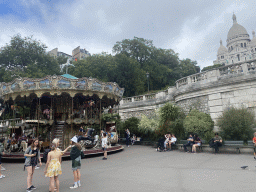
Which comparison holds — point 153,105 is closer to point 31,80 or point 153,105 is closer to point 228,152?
point 228,152

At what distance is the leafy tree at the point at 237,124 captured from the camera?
463 inches

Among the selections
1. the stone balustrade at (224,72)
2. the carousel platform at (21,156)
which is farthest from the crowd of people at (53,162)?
the stone balustrade at (224,72)

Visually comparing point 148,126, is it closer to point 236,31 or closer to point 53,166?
point 53,166

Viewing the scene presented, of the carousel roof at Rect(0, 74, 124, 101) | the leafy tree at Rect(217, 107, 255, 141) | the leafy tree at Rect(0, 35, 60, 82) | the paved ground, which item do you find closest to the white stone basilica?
the leafy tree at Rect(0, 35, 60, 82)

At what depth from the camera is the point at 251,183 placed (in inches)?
215

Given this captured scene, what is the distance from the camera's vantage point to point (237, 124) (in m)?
11.9

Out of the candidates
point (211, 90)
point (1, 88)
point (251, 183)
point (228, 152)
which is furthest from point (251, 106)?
point (1, 88)

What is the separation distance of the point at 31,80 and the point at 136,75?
28613 mm

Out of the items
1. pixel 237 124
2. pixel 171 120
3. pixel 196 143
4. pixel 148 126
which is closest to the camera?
pixel 237 124

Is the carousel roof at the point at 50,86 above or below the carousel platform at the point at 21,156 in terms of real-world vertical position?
above

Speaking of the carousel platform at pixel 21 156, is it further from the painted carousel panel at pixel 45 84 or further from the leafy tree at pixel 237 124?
the leafy tree at pixel 237 124

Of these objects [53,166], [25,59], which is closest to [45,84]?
[53,166]

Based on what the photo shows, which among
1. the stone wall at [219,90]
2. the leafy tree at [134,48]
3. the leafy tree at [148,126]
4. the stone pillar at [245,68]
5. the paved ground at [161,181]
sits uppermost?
the leafy tree at [134,48]

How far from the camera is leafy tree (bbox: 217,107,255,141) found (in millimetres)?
11750
